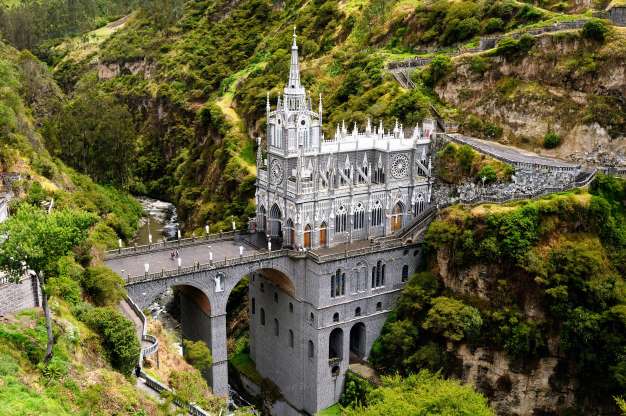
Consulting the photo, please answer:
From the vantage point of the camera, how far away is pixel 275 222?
A: 65.4m

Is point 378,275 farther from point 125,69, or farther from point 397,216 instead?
point 125,69

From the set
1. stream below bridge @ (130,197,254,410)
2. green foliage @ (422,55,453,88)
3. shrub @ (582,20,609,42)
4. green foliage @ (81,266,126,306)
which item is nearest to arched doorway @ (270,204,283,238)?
stream below bridge @ (130,197,254,410)

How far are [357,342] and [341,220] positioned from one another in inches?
517

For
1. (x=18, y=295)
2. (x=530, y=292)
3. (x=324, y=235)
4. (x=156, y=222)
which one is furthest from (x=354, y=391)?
(x=156, y=222)

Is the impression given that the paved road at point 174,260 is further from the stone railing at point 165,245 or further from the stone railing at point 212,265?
the stone railing at point 212,265

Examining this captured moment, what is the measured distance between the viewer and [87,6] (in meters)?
190

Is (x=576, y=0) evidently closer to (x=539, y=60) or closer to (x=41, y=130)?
(x=539, y=60)

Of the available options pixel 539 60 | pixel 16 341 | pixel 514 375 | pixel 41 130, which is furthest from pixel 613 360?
pixel 41 130

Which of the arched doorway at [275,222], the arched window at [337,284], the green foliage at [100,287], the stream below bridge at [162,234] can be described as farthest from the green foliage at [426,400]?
the green foliage at [100,287]

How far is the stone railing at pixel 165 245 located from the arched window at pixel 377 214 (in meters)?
14.2

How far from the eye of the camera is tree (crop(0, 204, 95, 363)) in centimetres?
3344

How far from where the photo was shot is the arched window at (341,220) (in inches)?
2549

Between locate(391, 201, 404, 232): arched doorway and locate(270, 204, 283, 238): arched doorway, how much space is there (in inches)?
476

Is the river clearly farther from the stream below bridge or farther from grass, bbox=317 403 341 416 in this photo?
grass, bbox=317 403 341 416
